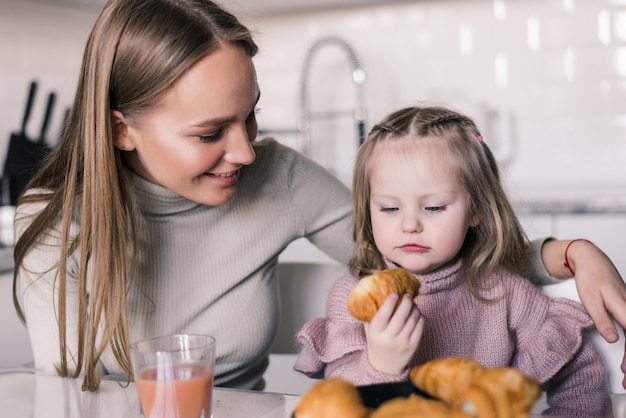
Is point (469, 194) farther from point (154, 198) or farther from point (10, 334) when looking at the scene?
point (10, 334)

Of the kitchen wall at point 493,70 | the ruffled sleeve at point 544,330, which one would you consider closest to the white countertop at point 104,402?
the ruffled sleeve at point 544,330

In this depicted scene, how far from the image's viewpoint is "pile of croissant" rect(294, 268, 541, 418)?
18.5 inches


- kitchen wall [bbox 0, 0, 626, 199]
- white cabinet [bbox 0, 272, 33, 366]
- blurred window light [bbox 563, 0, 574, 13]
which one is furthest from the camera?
blurred window light [bbox 563, 0, 574, 13]

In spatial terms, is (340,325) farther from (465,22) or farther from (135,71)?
(465,22)

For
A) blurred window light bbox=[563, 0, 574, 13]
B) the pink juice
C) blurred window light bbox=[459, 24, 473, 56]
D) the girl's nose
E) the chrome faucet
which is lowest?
the pink juice

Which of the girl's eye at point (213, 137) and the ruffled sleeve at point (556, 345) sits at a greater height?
the girl's eye at point (213, 137)

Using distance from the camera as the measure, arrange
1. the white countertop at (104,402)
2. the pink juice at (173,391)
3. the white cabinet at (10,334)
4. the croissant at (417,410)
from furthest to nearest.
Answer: the white cabinet at (10,334)
the white countertop at (104,402)
the pink juice at (173,391)
the croissant at (417,410)

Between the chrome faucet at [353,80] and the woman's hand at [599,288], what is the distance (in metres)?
1.83

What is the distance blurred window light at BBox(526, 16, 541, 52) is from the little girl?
1814 millimetres

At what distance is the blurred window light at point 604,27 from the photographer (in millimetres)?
2742

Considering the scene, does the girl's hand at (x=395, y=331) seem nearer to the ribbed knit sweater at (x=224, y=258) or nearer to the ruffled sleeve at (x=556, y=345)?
the ruffled sleeve at (x=556, y=345)

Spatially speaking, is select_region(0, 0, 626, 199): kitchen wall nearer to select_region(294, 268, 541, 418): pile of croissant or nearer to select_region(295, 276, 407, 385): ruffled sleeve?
select_region(295, 276, 407, 385): ruffled sleeve

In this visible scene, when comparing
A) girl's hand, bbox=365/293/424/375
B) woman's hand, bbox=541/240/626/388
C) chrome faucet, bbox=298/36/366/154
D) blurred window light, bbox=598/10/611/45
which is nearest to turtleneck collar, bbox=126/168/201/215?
girl's hand, bbox=365/293/424/375

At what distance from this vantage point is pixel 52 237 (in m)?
1.17
